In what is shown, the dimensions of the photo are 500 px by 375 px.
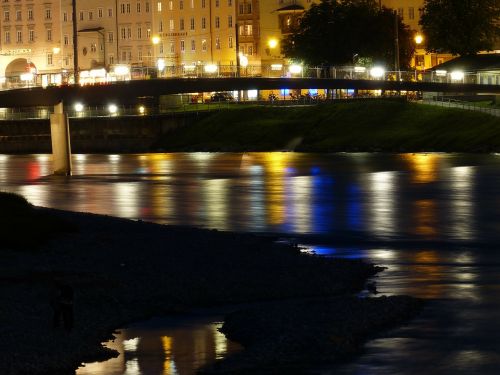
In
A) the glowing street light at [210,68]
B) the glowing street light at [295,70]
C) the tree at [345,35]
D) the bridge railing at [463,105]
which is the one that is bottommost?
the bridge railing at [463,105]

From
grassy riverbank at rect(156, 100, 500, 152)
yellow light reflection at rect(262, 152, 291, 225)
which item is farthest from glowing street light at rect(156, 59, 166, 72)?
yellow light reflection at rect(262, 152, 291, 225)

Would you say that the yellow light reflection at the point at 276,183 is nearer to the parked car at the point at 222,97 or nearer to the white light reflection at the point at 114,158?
the white light reflection at the point at 114,158

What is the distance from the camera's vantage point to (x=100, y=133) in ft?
441

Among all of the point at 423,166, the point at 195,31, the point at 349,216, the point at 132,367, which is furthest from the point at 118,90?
the point at 195,31

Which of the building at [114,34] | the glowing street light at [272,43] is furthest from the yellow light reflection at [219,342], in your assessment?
the building at [114,34]

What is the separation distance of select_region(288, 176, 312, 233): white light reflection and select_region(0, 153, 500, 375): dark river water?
0.05 metres

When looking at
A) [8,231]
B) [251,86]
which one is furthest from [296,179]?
[8,231]

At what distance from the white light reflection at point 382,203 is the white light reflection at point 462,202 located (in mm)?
2232

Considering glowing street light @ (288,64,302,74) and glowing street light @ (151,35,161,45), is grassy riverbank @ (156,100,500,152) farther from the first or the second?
glowing street light @ (151,35,161,45)

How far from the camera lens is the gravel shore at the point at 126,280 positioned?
2912 cm

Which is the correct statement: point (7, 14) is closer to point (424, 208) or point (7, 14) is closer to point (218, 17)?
point (218, 17)

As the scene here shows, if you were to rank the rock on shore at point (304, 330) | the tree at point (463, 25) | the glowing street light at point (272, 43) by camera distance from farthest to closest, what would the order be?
the glowing street light at point (272, 43) → the tree at point (463, 25) → the rock on shore at point (304, 330)

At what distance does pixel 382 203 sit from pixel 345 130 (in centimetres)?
5583

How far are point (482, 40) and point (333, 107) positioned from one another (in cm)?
1921
